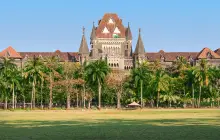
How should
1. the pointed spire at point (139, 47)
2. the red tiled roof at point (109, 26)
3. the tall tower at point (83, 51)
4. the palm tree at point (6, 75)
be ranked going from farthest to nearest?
the red tiled roof at point (109, 26)
the tall tower at point (83, 51)
the pointed spire at point (139, 47)
the palm tree at point (6, 75)

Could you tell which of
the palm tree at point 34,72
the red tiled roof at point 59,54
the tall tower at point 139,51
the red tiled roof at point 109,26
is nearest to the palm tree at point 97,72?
the palm tree at point 34,72

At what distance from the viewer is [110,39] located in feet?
496

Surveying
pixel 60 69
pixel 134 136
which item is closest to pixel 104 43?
pixel 60 69

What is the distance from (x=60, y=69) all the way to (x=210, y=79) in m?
38.1

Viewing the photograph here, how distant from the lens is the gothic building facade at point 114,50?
14912 centimetres

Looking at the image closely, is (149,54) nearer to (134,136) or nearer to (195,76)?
(195,76)

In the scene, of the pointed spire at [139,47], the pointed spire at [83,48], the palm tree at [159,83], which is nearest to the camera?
the palm tree at [159,83]

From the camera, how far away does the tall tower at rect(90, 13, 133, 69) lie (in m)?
150

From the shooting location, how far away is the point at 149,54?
536 ft

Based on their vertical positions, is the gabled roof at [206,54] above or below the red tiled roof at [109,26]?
below

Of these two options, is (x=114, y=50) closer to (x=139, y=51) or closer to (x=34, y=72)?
(x=139, y=51)

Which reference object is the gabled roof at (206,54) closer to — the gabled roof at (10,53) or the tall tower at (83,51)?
the tall tower at (83,51)

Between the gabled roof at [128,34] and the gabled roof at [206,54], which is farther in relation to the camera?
the gabled roof at [128,34]

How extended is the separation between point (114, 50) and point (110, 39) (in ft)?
14.4
